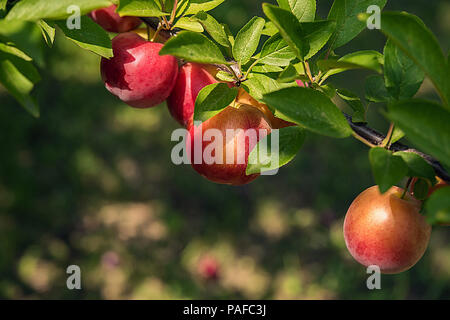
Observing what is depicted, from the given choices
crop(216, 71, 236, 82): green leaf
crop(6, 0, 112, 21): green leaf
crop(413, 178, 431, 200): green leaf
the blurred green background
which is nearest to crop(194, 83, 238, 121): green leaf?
crop(216, 71, 236, 82): green leaf

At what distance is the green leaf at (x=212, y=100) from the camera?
0.72 m

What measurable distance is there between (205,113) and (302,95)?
172 mm

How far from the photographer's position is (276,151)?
68 cm

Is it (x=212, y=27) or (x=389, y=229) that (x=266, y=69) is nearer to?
(x=212, y=27)

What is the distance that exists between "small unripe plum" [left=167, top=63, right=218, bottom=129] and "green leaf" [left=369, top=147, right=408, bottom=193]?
1.23 ft

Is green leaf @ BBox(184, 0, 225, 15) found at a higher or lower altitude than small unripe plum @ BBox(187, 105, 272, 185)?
higher

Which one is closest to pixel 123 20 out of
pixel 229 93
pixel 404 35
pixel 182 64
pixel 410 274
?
pixel 182 64

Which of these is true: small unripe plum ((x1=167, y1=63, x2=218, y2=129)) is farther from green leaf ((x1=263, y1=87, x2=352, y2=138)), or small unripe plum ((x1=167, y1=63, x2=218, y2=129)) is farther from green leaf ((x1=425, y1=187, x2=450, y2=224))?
green leaf ((x1=425, y1=187, x2=450, y2=224))

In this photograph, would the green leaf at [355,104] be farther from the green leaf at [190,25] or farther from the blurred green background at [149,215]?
the blurred green background at [149,215]

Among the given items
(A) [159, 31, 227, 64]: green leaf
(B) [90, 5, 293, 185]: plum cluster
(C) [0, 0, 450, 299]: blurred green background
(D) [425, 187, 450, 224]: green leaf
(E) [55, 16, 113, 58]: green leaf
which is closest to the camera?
(D) [425, 187, 450, 224]: green leaf

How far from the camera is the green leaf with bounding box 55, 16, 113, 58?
0.70m

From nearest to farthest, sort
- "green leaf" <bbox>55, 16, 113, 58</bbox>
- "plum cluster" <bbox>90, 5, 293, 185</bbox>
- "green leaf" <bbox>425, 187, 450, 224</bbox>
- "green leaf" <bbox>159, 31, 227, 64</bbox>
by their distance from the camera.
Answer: "green leaf" <bbox>425, 187, 450, 224</bbox> → "green leaf" <bbox>159, 31, 227, 64</bbox> → "green leaf" <bbox>55, 16, 113, 58</bbox> → "plum cluster" <bbox>90, 5, 293, 185</bbox>

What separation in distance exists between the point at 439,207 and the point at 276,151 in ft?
0.84

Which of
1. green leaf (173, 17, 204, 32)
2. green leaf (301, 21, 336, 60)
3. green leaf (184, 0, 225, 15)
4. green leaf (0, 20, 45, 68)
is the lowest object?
green leaf (0, 20, 45, 68)
